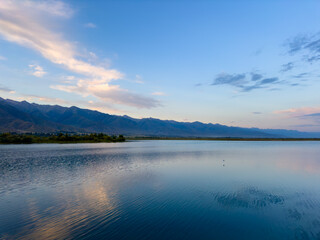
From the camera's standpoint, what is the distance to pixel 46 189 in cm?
3009

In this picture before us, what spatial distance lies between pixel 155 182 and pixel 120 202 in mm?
11690

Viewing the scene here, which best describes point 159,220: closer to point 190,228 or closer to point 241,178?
point 190,228

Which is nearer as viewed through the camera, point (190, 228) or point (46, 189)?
point (190, 228)

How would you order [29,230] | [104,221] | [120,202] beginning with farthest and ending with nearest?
[120,202]
[104,221]
[29,230]

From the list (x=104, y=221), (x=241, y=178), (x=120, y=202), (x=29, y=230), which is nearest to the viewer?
(x=29, y=230)

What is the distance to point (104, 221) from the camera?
18.6 m

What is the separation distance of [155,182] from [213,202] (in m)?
12.9

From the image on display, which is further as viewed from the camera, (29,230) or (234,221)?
(234,221)

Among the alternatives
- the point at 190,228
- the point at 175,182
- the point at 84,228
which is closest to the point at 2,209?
the point at 84,228

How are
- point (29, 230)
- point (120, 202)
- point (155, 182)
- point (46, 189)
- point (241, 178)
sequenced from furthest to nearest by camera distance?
point (241, 178)
point (155, 182)
point (46, 189)
point (120, 202)
point (29, 230)

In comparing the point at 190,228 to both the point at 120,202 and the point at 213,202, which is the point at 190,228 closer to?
the point at 213,202

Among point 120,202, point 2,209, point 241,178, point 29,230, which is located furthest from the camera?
point 241,178

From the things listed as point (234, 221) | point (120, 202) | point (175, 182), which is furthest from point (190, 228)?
point (175, 182)

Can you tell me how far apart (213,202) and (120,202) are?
11944mm
